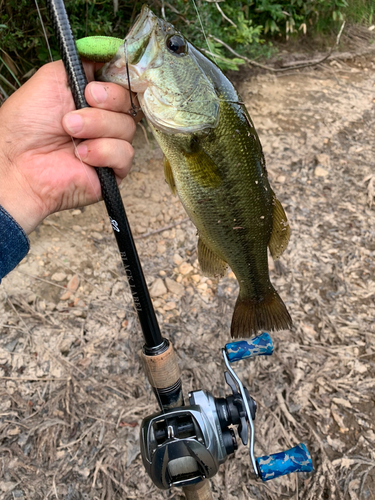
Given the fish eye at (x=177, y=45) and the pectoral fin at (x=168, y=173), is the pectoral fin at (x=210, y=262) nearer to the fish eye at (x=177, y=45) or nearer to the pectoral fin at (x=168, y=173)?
the pectoral fin at (x=168, y=173)

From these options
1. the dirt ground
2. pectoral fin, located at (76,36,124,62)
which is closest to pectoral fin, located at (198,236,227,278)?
pectoral fin, located at (76,36,124,62)

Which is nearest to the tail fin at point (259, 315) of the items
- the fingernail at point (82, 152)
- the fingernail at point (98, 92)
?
the fingernail at point (82, 152)

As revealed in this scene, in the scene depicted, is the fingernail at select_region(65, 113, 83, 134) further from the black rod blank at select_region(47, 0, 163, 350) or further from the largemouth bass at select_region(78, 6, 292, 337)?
the largemouth bass at select_region(78, 6, 292, 337)

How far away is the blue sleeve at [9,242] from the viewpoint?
A: 1380 millimetres

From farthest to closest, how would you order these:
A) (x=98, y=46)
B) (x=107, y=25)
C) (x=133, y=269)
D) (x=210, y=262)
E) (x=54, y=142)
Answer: (x=107, y=25) → (x=210, y=262) → (x=54, y=142) → (x=133, y=269) → (x=98, y=46)

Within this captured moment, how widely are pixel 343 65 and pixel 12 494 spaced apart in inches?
242

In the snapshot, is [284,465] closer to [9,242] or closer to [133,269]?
[133,269]

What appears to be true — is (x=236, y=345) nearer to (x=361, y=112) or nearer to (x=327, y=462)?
(x=327, y=462)

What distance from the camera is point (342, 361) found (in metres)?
2.48

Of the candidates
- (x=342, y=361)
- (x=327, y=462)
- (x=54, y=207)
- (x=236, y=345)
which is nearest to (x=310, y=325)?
(x=342, y=361)

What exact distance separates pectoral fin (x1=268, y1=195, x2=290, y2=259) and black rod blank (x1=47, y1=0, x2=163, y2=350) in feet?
1.85

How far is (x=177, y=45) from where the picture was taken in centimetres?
125

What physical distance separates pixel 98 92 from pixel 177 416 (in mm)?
1107

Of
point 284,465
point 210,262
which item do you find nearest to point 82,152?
point 210,262
